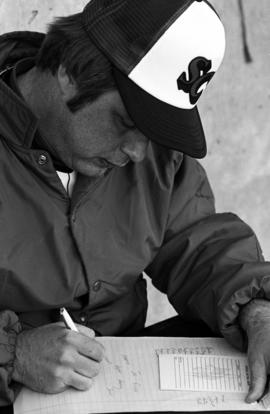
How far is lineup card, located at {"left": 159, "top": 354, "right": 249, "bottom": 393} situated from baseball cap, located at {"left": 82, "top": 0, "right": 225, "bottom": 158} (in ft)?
1.38

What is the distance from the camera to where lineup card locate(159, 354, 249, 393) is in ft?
6.01

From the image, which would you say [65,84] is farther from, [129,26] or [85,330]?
[85,330]

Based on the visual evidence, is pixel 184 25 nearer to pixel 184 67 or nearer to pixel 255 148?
pixel 184 67

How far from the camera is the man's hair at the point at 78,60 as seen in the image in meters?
1.69

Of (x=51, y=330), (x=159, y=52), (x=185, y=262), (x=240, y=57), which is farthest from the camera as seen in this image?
(x=240, y=57)

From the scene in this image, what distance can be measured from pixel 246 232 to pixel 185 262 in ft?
0.48

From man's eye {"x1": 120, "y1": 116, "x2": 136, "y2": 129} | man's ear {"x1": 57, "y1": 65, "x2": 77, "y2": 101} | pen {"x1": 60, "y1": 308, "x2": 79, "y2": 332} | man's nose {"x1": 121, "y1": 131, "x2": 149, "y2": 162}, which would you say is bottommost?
pen {"x1": 60, "y1": 308, "x2": 79, "y2": 332}

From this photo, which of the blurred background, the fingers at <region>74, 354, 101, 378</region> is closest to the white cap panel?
the fingers at <region>74, 354, 101, 378</region>

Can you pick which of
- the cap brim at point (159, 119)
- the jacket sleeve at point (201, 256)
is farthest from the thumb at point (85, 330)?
the cap brim at point (159, 119)

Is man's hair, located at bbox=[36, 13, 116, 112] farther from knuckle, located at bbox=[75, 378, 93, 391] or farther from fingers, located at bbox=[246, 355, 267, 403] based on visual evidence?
fingers, located at bbox=[246, 355, 267, 403]

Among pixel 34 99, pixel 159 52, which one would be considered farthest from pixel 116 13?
pixel 34 99

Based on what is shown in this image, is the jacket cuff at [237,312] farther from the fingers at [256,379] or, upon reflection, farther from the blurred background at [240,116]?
the blurred background at [240,116]

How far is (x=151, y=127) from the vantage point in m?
1.70

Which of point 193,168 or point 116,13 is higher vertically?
point 116,13
